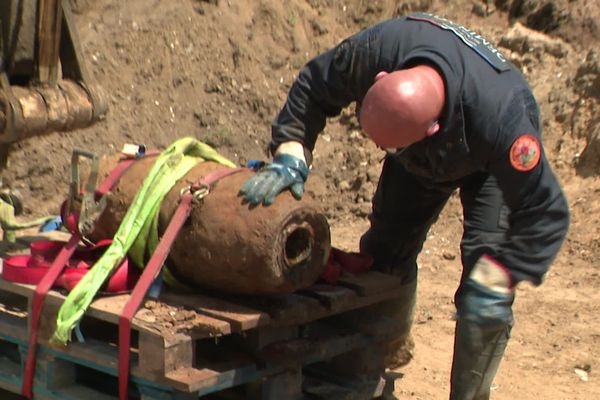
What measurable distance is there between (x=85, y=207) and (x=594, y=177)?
4756 millimetres

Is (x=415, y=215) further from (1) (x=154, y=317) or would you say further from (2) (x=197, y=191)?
(1) (x=154, y=317)

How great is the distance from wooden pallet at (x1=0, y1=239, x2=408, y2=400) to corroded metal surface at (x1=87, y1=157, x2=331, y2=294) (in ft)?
0.33

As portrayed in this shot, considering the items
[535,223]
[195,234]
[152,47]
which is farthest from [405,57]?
[152,47]

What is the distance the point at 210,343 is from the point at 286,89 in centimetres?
508

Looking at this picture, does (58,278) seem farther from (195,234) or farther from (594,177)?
(594,177)

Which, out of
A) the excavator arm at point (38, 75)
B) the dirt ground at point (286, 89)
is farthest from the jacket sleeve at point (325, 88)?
the dirt ground at point (286, 89)

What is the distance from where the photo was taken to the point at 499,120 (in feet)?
12.6

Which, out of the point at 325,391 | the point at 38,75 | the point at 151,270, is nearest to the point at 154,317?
the point at 151,270

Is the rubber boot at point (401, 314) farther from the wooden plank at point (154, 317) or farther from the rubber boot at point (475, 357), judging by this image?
the wooden plank at point (154, 317)

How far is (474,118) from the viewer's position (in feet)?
12.6

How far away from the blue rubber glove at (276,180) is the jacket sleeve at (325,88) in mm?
149

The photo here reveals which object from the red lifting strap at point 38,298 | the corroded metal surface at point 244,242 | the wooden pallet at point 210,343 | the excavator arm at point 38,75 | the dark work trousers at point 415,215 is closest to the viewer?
the wooden pallet at point 210,343

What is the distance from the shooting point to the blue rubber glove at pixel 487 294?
3.83 m

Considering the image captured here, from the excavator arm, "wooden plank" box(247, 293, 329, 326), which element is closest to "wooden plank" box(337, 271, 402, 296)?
"wooden plank" box(247, 293, 329, 326)
